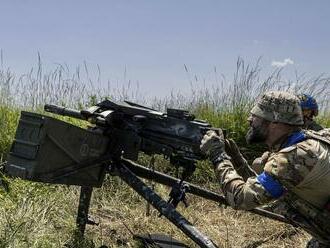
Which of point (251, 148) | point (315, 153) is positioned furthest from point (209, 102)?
point (315, 153)

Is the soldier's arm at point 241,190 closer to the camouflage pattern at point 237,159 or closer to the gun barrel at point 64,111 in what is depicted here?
the camouflage pattern at point 237,159

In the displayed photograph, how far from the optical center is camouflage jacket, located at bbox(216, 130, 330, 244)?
327cm

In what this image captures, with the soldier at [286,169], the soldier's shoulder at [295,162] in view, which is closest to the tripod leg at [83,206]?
the soldier at [286,169]

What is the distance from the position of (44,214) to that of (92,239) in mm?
465

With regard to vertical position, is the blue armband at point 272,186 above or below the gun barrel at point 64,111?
below

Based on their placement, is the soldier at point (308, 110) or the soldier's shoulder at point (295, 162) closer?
the soldier's shoulder at point (295, 162)

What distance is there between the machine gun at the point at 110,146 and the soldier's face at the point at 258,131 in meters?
0.29

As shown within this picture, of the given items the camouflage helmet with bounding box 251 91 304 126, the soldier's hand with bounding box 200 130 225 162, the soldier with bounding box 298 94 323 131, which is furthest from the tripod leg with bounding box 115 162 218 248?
the soldier with bounding box 298 94 323 131

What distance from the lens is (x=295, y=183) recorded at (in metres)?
3.29

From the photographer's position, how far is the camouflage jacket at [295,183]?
10.7 feet

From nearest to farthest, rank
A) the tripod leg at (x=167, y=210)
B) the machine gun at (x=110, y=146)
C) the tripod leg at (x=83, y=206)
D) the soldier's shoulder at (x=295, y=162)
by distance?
1. the soldier's shoulder at (x=295, y=162)
2. the tripod leg at (x=167, y=210)
3. the machine gun at (x=110, y=146)
4. the tripod leg at (x=83, y=206)

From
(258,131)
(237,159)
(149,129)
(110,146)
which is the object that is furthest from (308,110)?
(110,146)

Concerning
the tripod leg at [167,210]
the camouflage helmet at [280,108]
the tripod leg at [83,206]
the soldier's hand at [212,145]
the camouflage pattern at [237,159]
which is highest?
the camouflage helmet at [280,108]

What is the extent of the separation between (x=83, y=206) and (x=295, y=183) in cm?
190
